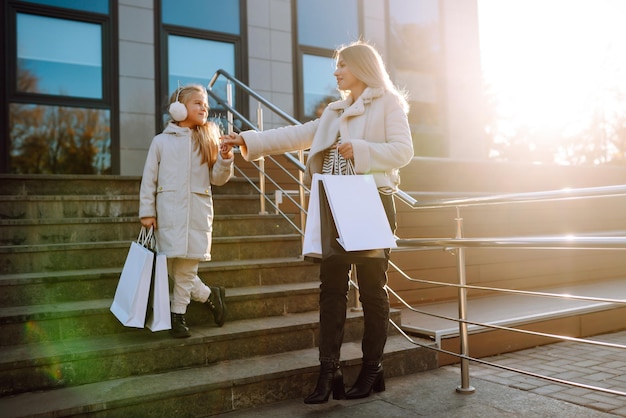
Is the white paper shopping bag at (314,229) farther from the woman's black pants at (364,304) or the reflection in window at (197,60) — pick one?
the reflection in window at (197,60)

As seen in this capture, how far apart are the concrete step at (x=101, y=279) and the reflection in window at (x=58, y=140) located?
337 cm

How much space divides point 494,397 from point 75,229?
3040 mm

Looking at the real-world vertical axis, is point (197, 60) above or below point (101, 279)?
above

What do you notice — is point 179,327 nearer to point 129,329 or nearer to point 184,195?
point 129,329

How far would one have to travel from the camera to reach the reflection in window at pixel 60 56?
6336mm

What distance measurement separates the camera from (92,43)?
6668 mm

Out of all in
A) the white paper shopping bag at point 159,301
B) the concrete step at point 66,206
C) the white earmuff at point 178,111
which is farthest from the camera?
the concrete step at point 66,206

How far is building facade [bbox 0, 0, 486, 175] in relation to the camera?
6.36 metres

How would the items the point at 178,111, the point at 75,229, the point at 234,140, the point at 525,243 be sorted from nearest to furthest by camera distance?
the point at 525,243 < the point at 234,140 < the point at 178,111 < the point at 75,229

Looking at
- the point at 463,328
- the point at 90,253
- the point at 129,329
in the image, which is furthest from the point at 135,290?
the point at 463,328

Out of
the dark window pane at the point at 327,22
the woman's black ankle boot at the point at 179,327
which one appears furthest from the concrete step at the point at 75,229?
the dark window pane at the point at 327,22

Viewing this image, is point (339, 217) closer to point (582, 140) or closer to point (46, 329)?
point (46, 329)

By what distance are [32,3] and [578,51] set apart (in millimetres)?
21178

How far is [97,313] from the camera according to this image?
3.02 m
